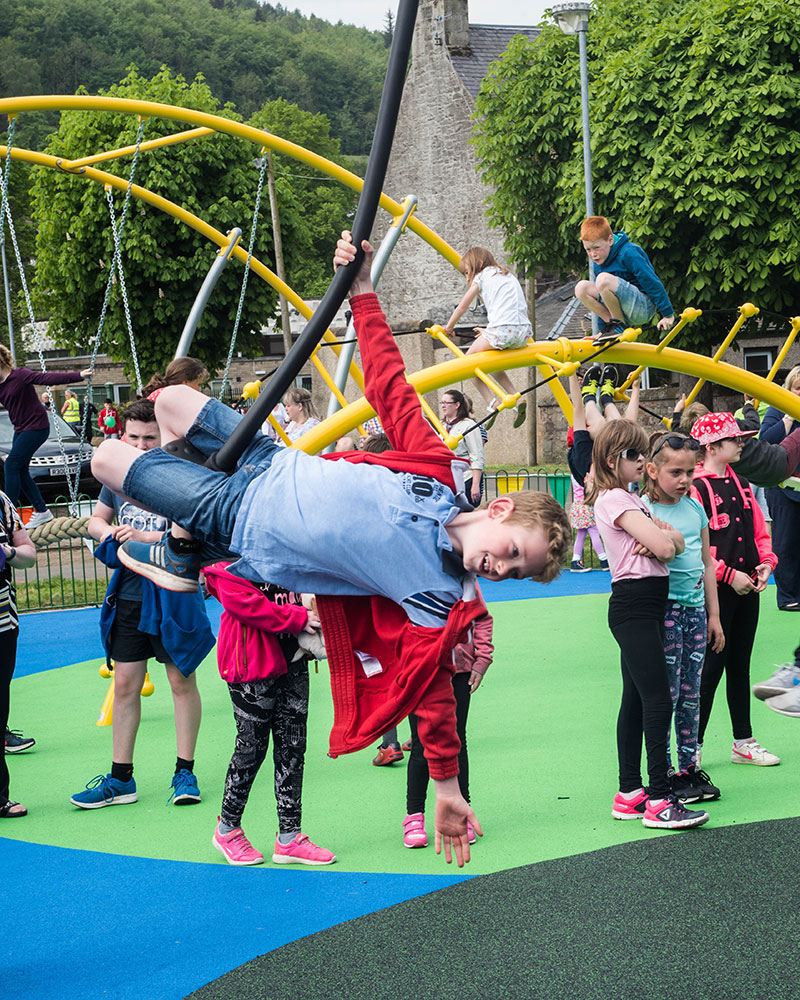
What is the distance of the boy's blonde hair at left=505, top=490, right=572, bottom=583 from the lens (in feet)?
9.59

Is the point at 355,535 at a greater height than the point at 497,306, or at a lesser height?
lesser

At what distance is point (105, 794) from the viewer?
5.50m

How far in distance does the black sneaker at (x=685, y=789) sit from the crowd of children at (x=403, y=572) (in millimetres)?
18

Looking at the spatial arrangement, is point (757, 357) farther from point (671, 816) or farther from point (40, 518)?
point (671, 816)

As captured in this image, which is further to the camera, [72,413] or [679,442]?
[72,413]

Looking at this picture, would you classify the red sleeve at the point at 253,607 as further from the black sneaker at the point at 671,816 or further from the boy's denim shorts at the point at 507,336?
the boy's denim shorts at the point at 507,336

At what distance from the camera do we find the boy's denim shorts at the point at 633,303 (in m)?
7.66

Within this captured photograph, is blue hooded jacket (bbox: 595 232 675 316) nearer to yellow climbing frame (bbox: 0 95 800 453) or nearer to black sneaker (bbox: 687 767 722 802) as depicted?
yellow climbing frame (bbox: 0 95 800 453)

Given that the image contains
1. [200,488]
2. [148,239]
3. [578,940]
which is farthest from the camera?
[148,239]

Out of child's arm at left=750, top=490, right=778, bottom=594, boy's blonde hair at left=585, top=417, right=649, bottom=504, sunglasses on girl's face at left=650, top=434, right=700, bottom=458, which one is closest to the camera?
boy's blonde hair at left=585, top=417, right=649, bottom=504

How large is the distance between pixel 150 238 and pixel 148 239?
231 mm

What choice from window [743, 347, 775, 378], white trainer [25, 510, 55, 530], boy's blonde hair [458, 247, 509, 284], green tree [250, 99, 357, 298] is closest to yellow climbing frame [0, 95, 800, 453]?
boy's blonde hair [458, 247, 509, 284]

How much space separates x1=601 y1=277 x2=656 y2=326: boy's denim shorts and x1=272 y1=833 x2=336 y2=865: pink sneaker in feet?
14.7

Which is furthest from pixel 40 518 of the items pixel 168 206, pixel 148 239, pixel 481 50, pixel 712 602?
pixel 481 50
